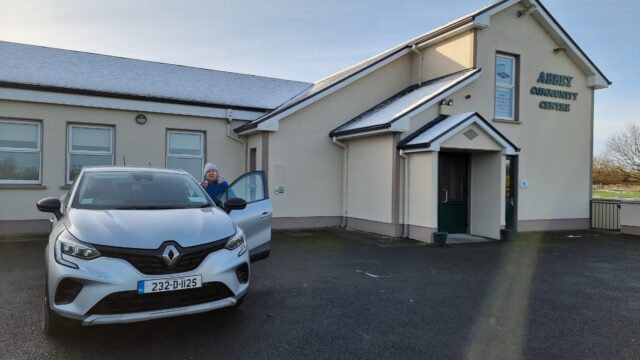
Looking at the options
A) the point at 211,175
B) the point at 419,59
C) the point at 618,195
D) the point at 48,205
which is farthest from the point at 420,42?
the point at 618,195

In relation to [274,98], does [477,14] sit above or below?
above

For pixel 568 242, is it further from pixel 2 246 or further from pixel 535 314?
pixel 2 246

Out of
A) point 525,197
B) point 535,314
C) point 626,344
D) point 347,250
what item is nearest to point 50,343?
point 535,314

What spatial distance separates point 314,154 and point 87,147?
20.5 ft

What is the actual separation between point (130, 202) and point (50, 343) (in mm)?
1557

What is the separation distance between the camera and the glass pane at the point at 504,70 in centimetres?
1312

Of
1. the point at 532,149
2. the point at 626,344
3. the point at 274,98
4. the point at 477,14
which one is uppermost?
the point at 477,14

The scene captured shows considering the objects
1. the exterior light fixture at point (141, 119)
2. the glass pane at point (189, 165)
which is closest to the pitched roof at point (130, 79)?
the exterior light fixture at point (141, 119)

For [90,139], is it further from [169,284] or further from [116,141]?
[169,284]

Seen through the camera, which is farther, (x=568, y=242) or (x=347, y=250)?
(x=568, y=242)

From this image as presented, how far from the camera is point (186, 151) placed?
1316 centimetres

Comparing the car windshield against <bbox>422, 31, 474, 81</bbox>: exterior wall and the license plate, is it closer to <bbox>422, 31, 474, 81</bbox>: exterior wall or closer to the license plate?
the license plate

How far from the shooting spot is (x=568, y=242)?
37.3ft

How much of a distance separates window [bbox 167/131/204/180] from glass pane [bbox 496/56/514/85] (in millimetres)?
9063
